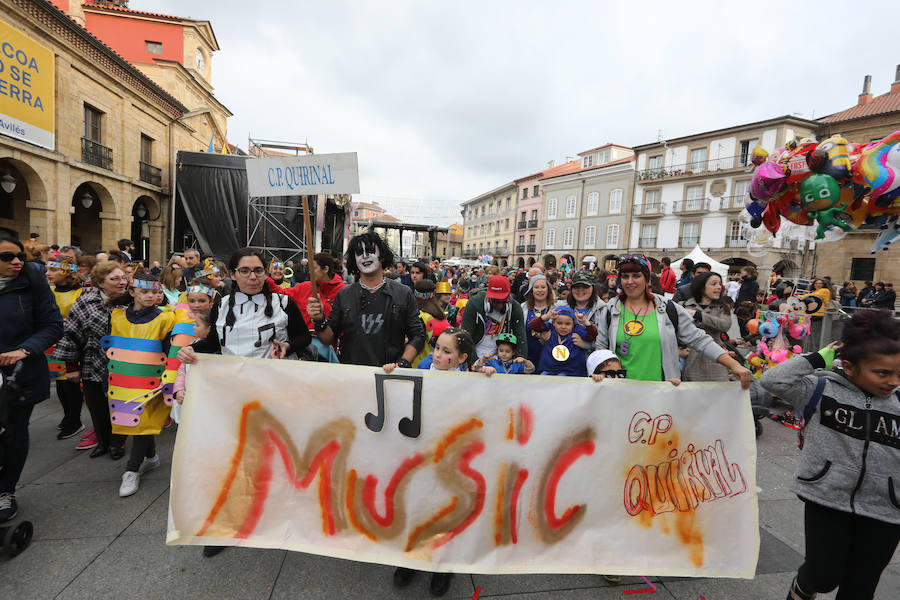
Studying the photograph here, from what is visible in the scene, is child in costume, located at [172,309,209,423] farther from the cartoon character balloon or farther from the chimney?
the chimney

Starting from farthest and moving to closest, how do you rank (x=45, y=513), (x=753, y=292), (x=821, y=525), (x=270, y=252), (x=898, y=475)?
(x=270, y=252) → (x=753, y=292) → (x=45, y=513) → (x=821, y=525) → (x=898, y=475)

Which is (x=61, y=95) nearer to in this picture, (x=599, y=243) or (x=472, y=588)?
(x=472, y=588)

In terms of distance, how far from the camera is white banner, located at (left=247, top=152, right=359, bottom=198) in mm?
2854

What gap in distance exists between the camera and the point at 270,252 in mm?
15023

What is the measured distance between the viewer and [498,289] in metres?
3.65

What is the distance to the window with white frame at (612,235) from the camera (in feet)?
111

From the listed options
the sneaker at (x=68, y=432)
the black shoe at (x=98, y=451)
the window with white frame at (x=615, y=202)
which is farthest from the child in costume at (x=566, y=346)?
the window with white frame at (x=615, y=202)

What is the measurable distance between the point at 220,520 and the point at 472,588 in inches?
55.6

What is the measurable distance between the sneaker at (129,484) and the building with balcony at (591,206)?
30.3 meters

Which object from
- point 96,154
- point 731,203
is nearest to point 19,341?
point 96,154

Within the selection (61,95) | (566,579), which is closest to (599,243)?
(61,95)

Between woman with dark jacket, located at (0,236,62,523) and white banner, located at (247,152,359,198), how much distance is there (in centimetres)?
143

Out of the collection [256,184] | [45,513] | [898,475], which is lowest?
[45,513]

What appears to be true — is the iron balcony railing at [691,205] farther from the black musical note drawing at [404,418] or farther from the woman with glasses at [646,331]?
the black musical note drawing at [404,418]
